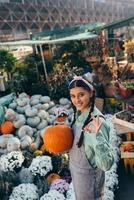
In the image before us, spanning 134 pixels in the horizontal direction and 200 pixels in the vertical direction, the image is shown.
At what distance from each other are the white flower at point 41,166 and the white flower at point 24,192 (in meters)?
0.29

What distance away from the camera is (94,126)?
2355 mm

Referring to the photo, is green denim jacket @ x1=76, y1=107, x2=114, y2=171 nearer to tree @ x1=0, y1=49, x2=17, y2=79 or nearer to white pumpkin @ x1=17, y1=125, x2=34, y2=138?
white pumpkin @ x1=17, y1=125, x2=34, y2=138

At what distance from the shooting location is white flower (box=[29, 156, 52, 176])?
450 cm

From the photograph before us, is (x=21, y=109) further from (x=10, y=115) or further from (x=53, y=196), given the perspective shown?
(x=53, y=196)

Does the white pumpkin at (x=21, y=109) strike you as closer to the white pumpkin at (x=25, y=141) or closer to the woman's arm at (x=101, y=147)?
the white pumpkin at (x=25, y=141)

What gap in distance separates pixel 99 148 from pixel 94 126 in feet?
0.56

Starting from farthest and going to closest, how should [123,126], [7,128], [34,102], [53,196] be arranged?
[34,102] → [7,128] → [123,126] → [53,196]

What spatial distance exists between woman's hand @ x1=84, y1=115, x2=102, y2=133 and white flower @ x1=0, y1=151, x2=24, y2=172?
98.6 inches

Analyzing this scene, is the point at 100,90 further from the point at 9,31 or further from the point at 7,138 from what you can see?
the point at 9,31

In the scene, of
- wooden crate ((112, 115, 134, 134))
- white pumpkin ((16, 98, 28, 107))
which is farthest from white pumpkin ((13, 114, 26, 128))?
wooden crate ((112, 115, 134, 134))

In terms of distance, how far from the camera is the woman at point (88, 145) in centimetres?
230

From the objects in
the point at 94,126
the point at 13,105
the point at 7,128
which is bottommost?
the point at 7,128

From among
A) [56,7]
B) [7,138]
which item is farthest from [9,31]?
[7,138]

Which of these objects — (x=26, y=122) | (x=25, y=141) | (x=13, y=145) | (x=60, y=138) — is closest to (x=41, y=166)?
(x=13, y=145)
